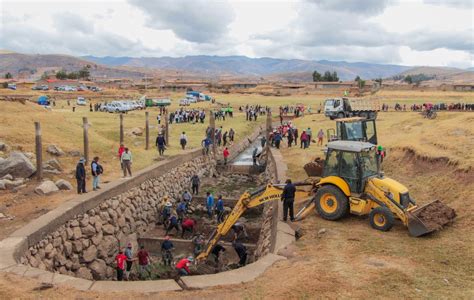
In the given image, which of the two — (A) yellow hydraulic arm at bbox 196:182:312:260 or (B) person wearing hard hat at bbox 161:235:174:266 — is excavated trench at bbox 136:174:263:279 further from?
(A) yellow hydraulic arm at bbox 196:182:312:260

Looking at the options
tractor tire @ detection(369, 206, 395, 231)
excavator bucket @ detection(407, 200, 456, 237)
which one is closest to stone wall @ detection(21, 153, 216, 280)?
tractor tire @ detection(369, 206, 395, 231)

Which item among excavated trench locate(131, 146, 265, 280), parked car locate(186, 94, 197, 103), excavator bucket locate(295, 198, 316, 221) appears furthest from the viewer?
parked car locate(186, 94, 197, 103)

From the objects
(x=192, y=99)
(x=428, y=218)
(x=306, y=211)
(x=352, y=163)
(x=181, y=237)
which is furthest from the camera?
(x=192, y=99)

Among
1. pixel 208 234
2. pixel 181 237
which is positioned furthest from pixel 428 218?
pixel 181 237

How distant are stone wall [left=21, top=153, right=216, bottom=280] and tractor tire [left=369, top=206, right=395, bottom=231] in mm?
8656

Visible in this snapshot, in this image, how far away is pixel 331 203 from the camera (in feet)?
41.4

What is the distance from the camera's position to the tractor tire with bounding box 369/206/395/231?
11523mm

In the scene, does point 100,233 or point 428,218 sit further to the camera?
Answer: point 100,233

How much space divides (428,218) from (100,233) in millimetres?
10525

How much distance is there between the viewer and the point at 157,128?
114 feet

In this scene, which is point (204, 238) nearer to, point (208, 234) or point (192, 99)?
point (208, 234)

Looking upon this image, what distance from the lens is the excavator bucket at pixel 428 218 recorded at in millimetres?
10961

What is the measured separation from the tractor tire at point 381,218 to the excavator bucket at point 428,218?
525 millimetres

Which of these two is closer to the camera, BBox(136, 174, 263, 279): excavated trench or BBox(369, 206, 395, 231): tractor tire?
BBox(369, 206, 395, 231): tractor tire
